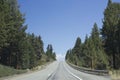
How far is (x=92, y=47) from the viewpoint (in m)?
103

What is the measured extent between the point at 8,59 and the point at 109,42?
1056 inches

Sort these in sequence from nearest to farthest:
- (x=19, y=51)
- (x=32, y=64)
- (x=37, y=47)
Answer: (x=19, y=51)
(x=32, y=64)
(x=37, y=47)

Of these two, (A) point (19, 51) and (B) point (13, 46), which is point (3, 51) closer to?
(B) point (13, 46)

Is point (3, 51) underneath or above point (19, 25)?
underneath

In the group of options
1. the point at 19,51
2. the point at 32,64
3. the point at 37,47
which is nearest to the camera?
the point at 19,51

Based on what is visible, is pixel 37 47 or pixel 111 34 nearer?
pixel 111 34

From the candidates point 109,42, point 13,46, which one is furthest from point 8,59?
point 109,42

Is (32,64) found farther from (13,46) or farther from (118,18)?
(118,18)

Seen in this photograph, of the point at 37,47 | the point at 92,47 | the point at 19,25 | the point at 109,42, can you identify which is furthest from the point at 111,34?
the point at 37,47

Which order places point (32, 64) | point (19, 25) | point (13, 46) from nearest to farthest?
point (19, 25) → point (13, 46) → point (32, 64)

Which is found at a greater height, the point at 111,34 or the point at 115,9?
the point at 115,9

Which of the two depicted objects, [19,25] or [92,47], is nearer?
[19,25]

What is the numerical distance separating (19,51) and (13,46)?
747 centimetres

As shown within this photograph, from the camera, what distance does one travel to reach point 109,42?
68375 millimetres
